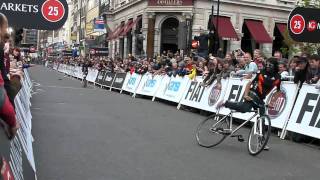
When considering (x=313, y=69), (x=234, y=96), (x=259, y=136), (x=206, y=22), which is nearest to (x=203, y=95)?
(x=234, y=96)

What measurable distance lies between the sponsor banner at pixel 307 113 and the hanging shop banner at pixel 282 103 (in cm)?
22

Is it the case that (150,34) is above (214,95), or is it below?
above

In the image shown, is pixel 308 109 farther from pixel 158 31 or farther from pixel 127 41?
pixel 127 41

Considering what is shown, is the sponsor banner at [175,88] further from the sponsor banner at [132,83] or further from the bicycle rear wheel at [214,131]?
the bicycle rear wheel at [214,131]

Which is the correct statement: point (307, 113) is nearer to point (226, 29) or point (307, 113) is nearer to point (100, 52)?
point (226, 29)

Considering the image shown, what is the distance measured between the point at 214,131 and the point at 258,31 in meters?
32.7

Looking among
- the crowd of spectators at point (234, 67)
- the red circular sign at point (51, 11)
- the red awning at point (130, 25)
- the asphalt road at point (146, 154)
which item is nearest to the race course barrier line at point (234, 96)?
the crowd of spectators at point (234, 67)

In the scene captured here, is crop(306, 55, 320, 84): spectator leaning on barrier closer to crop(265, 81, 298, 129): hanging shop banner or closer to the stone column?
crop(265, 81, 298, 129): hanging shop banner

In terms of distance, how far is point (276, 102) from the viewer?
12.0m

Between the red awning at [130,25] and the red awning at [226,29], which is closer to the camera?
the red awning at [226,29]

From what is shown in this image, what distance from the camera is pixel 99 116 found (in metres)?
14.0

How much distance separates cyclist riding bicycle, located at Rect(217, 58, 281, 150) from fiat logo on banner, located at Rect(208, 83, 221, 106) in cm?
523

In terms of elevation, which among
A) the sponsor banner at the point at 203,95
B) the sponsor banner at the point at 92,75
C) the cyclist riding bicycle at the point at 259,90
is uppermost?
the cyclist riding bicycle at the point at 259,90

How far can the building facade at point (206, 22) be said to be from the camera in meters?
38.6
